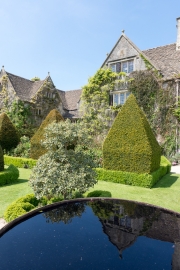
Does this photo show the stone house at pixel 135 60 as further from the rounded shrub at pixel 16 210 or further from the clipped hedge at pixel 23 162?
the rounded shrub at pixel 16 210

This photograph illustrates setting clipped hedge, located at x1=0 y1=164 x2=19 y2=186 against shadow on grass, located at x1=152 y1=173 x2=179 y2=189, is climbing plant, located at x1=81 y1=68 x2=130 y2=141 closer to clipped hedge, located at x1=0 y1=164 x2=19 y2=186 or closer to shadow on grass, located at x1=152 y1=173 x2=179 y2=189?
shadow on grass, located at x1=152 y1=173 x2=179 y2=189

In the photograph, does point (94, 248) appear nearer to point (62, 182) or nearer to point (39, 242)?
point (39, 242)

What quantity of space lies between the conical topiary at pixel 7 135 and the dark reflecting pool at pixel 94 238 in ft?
59.4

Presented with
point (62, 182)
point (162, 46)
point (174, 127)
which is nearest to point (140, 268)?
point (62, 182)

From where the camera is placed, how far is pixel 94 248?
2.71 metres

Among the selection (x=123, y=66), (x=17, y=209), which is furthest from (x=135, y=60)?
(x=17, y=209)

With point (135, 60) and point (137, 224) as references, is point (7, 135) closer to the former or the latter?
point (135, 60)

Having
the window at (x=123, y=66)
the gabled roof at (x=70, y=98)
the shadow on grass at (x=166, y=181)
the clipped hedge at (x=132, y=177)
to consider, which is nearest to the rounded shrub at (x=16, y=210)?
the clipped hedge at (x=132, y=177)

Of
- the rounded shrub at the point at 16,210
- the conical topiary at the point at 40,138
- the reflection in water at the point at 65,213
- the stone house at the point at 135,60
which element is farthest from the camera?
the stone house at the point at 135,60

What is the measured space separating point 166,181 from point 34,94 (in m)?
23.2

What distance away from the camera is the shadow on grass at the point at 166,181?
36.2ft

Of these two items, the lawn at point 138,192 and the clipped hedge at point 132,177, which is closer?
the lawn at point 138,192

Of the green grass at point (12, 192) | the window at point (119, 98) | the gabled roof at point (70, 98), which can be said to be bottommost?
the green grass at point (12, 192)

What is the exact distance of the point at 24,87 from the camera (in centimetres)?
2903
